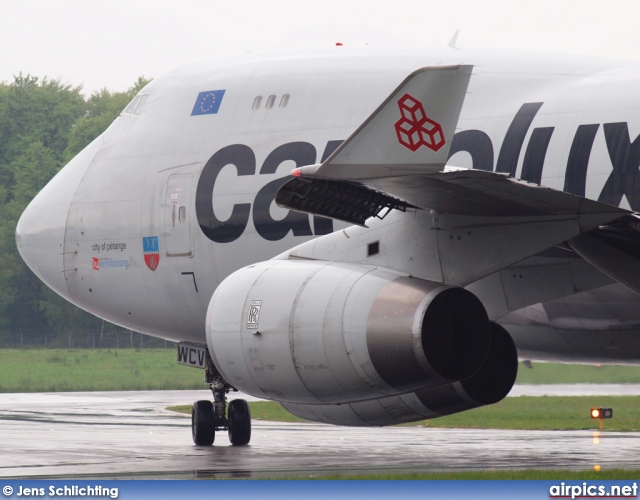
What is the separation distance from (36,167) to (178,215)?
6220cm

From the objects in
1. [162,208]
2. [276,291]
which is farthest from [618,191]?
[162,208]

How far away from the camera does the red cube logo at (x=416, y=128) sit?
10.1m

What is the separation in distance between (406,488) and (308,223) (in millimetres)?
4260

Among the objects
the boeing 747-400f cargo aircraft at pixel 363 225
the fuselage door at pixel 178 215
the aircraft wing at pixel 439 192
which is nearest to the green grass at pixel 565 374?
the boeing 747-400f cargo aircraft at pixel 363 225

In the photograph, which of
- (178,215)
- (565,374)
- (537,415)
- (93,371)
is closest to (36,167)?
(93,371)

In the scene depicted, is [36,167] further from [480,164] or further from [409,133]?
[409,133]

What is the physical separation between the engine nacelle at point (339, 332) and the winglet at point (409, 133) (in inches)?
69.2

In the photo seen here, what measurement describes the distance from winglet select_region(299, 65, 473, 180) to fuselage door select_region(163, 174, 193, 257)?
678 cm

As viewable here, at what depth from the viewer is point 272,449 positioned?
18.3 meters

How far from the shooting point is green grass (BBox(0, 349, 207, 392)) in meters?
44.0

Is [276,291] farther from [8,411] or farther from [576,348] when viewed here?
[8,411]

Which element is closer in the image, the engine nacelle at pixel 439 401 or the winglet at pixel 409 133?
the winglet at pixel 409 133

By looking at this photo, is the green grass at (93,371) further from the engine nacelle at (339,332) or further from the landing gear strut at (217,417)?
the engine nacelle at (339,332)

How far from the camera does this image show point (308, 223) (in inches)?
605
